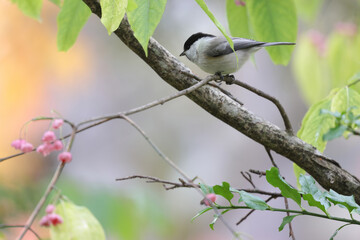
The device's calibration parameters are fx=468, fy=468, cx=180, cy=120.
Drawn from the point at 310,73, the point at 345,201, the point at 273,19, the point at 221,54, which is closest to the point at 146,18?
the point at 345,201

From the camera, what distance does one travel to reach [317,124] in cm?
103

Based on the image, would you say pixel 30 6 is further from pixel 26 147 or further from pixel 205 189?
pixel 205 189

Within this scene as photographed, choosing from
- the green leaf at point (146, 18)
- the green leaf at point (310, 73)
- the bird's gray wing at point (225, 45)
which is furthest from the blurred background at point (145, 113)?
the green leaf at point (146, 18)

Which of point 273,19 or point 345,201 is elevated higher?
point 273,19

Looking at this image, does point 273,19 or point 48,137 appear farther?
point 273,19

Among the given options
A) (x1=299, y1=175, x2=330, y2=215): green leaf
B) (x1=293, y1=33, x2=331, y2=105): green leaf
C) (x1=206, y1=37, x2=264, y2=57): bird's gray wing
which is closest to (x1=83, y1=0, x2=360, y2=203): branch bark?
(x1=299, y1=175, x2=330, y2=215): green leaf

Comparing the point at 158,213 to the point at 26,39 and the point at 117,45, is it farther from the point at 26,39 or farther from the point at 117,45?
the point at 117,45

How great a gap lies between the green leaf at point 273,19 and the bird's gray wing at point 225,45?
0.34 m

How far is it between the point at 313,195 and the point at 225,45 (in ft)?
3.13

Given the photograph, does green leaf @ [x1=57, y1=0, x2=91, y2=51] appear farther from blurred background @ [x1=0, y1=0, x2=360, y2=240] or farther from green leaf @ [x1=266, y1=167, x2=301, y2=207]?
blurred background @ [x1=0, y1=0, x2=360, y2=240]

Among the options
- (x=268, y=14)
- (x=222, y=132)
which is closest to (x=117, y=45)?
(x=222, y=132)

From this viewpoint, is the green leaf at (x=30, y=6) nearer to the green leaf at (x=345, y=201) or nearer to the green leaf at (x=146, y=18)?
the green leaf at (x=146, y=18)

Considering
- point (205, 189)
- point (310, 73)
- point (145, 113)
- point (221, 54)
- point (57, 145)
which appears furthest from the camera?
point (145, 113)

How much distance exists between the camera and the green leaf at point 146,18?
2.25 ft
